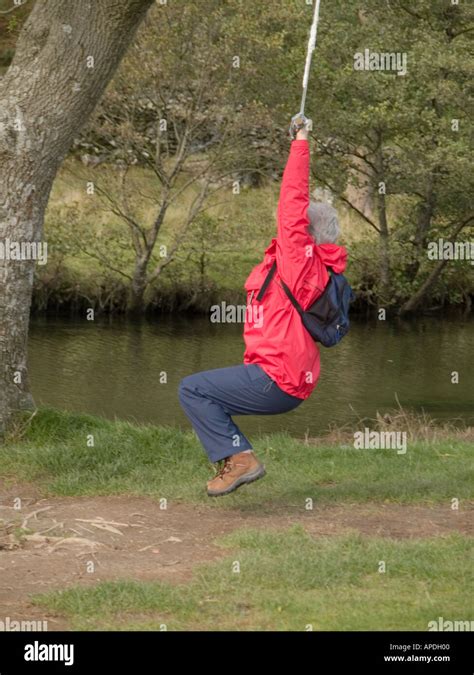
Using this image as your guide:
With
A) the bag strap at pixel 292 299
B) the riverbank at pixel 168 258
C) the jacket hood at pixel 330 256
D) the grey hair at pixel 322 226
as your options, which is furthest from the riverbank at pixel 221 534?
the riverbank at pixel 168 258

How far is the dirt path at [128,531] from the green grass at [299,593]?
0.97ft

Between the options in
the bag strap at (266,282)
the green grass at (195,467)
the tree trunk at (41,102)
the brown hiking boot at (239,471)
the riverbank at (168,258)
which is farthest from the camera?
the riverbank at (168,258)

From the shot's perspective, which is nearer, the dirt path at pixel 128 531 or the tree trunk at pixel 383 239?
the dirt path at pixel 128 531

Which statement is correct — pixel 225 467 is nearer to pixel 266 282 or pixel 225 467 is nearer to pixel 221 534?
pixel 221 534

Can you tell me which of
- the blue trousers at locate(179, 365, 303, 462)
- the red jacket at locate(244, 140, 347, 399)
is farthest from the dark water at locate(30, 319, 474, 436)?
the red jacket at locate(244, 140, 347, 399)

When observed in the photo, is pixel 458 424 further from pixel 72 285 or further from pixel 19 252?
pixel 72 285

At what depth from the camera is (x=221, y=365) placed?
2514 centimetres

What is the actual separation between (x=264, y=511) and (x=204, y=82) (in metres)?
22.3

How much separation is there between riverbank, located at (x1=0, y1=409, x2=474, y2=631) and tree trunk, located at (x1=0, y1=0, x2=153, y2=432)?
1.45m

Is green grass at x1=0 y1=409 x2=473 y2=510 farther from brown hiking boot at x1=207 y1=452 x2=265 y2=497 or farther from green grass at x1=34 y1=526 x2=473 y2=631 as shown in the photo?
green grass at x1=34 y1=526 x2=473 y2=631

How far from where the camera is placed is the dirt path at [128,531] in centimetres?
791

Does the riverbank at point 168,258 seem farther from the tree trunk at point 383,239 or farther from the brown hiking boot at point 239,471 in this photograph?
the brown hiking boot at point 239,471

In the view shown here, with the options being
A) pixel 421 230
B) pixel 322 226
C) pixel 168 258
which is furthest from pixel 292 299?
pixel 421 230

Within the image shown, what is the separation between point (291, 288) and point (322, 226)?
0.56 meters
